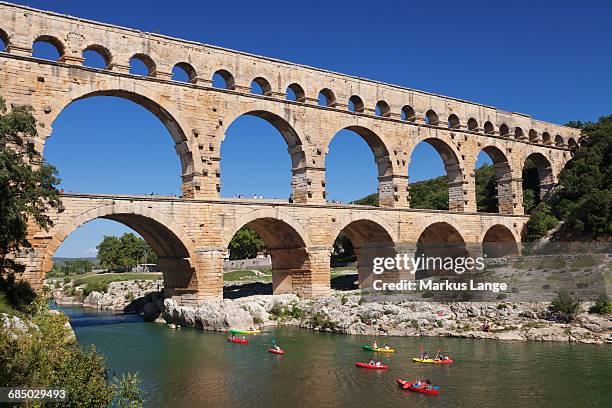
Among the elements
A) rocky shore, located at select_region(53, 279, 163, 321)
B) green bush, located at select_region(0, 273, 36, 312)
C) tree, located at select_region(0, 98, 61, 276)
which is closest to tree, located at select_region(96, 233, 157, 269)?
rocky shore, located at select_region(53, 279, 163, 321)

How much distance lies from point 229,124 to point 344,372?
15589 millimetres

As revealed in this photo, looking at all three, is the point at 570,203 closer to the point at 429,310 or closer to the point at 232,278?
the point at 429,310

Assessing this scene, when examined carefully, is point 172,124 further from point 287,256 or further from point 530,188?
point 530,188

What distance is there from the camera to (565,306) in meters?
24.4

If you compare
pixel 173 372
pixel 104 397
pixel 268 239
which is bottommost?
pixel 173 372

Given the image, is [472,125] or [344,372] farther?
[472,125]

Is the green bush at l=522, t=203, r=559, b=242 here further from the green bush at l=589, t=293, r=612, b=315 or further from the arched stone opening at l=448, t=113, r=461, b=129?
the green bush at l=589, t=293, r=612, b=315

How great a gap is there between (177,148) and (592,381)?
68.4 ft

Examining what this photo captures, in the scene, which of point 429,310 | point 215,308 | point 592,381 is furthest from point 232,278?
point 592,381

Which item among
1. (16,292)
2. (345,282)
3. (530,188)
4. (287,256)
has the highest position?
(530,188)

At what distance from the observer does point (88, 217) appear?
24594 millimetres

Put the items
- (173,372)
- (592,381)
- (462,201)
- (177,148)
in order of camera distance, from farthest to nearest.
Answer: (462,201) < (177,148) < (173,372) < (592,381)

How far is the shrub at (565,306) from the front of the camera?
2431cm

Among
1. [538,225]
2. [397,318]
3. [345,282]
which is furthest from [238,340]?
[538,225]
